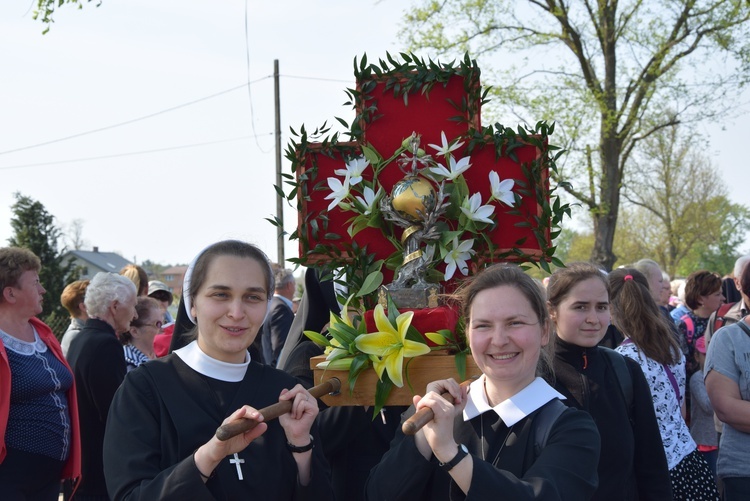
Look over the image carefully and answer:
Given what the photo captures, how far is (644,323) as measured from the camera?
458cm

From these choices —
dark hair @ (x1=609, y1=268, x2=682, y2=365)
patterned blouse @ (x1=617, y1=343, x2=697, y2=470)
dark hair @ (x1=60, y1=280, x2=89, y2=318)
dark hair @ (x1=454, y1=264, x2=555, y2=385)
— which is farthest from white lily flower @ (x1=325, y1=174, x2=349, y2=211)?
dark hair @ (x1=60, y1=280, x2=89, y2=318)

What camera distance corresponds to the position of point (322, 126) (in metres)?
3.71

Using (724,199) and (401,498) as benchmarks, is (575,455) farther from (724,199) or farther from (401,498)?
(724,199)

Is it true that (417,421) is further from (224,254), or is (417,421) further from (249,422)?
(224,254)

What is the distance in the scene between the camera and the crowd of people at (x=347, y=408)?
2.52 meters

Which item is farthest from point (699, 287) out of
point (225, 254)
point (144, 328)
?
point (225, 254)

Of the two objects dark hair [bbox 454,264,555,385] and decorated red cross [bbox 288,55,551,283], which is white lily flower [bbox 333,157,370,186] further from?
dark hair [bbox 454,264,555,385]

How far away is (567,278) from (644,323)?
97 cm

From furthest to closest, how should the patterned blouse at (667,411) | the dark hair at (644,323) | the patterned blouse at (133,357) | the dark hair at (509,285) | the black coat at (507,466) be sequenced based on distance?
the patterned blouse at (133,357)
the dark hair at (644,323)
the patterned blouse at (667,411)
the dark hair at (509,285)
the black coat at (507,466)

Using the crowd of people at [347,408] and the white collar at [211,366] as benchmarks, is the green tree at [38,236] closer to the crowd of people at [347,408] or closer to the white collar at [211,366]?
the crowd of people at [347,408]

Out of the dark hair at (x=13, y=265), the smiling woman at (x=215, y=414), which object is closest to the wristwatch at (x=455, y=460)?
the smiling woman at (x=215, y=414)

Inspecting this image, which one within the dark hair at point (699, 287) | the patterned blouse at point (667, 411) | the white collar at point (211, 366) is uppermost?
the dark hair at point (699, 287)

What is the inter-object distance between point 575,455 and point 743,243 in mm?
42488

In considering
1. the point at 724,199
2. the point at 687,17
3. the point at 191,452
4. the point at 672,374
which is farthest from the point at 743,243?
the point at 191,452
